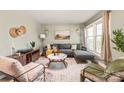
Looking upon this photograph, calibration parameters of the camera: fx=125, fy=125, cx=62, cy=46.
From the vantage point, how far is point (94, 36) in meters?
2.33

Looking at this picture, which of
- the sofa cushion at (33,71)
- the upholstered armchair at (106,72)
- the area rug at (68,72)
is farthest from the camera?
the area rug at (68,72)

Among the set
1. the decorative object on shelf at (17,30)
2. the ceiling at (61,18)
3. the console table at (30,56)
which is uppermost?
the ceiling at (61,18)

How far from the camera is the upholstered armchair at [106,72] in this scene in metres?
1.68

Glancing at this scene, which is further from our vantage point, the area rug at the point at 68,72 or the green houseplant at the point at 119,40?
the area rug at the point at 68,72

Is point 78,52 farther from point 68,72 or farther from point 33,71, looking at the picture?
point 33,71

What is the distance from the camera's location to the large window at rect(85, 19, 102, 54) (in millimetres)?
2209

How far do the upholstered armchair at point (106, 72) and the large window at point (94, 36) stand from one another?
373 millimetres

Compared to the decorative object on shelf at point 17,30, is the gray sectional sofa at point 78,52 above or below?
below

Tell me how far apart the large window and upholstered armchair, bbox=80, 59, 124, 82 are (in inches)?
14.7

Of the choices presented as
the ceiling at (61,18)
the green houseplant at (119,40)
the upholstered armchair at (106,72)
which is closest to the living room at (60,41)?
the ceiling at (61,18)

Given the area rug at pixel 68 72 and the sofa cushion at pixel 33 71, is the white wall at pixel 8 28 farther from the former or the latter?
the area rug at pixel 68 72

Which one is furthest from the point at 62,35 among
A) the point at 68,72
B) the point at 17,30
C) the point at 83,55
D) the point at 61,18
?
the point at 17,30
